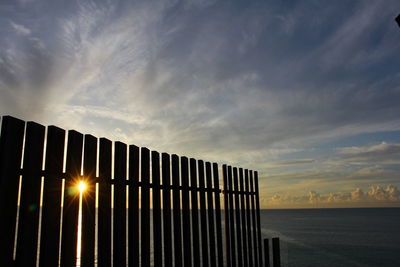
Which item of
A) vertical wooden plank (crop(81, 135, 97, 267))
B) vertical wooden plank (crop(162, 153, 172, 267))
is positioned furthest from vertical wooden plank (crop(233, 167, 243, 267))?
vertical wooden plank (crop(81, 135, 97, 267))

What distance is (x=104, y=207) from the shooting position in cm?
364

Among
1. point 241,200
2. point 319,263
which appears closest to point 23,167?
point 241,200

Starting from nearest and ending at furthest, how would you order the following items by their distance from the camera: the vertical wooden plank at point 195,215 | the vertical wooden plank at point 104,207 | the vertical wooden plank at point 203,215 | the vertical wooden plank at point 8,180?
the vertical wooden plank at point 8,180 < the vertical wooden plank at point 104,207 < the vertical wooden plank at point 195,215 < the vertical wooden plank at point 203,215

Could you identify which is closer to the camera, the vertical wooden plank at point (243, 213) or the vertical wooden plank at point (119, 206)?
the vertical wooden plank at point (119, 206)

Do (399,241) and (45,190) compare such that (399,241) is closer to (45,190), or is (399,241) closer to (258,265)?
(258,265)

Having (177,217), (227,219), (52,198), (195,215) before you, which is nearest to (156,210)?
(177,217)

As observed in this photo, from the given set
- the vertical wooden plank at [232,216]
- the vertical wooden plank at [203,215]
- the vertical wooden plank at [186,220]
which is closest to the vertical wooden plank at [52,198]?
the vertical wooden plank at [186,220]

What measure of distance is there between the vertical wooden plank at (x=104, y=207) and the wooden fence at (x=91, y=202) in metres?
0.01

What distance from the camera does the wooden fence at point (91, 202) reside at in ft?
9.47

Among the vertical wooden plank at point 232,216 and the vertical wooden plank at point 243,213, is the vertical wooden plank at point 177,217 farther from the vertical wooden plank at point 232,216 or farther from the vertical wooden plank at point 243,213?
the vertical wooden plank at point 243,213

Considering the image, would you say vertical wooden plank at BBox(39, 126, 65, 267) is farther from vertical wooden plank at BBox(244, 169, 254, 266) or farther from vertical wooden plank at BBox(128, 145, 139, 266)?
vertical wooden plank at BBox(244, 169, 254, 266)

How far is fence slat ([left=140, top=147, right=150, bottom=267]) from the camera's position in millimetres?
4145

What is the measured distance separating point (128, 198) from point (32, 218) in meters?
1.28

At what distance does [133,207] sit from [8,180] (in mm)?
1597
